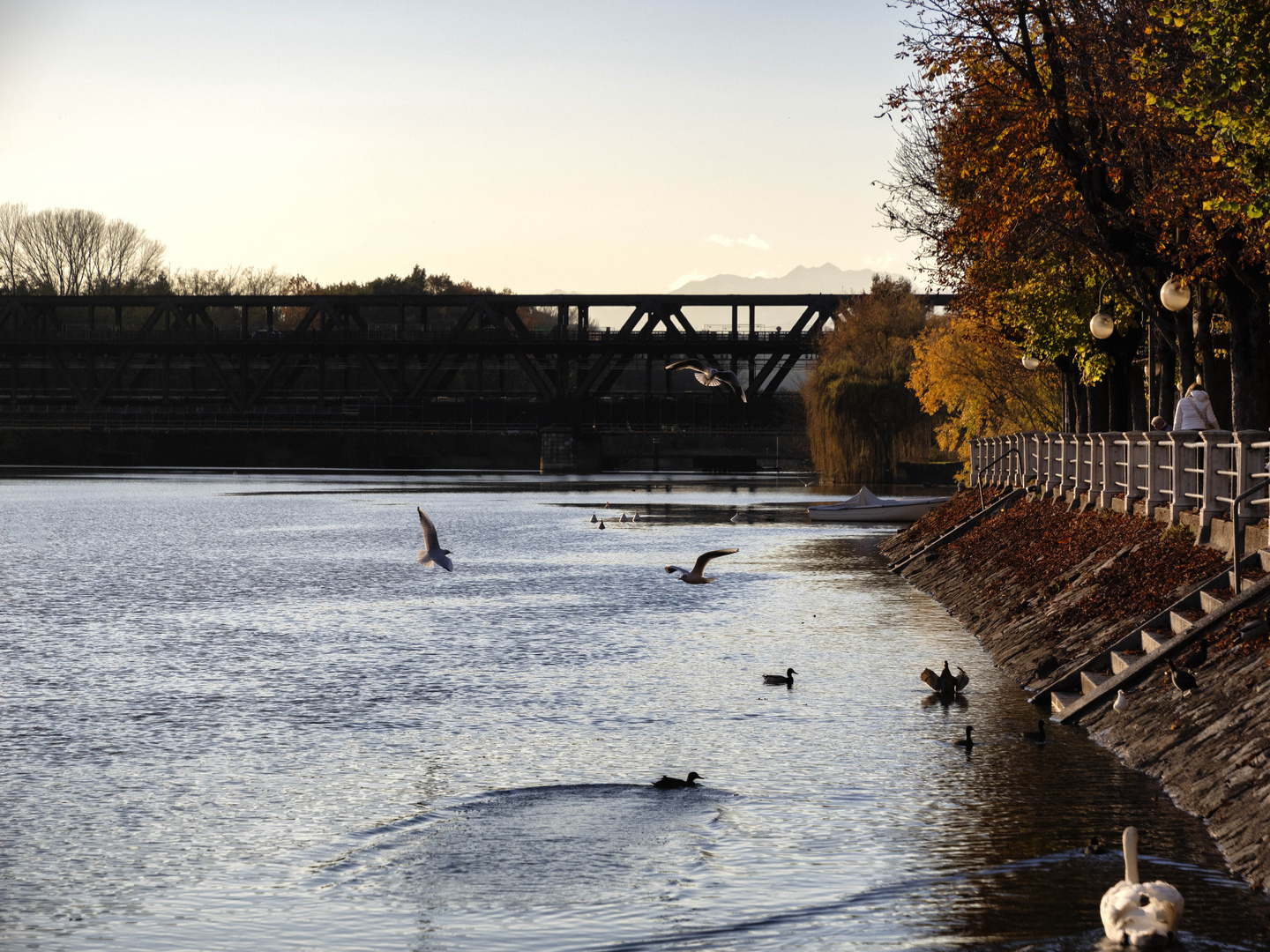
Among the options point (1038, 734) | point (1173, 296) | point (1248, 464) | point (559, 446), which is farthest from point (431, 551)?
point (559, 446)

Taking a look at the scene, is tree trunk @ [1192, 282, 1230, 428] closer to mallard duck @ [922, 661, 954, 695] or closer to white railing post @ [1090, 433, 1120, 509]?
white railing post @ [1090, 433, 1120, 509]

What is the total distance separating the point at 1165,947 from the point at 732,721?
8447 mm

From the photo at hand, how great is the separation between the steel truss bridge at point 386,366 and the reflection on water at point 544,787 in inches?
4179

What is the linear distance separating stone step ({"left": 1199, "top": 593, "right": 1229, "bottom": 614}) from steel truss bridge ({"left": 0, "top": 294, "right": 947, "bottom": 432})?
113 meters

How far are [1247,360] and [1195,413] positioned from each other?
2.63 meters

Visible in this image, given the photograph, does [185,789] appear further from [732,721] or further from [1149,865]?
[1149,865]

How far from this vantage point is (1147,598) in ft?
63.0

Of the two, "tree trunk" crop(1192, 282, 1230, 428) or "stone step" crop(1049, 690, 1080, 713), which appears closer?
"stone step" crop(1049, 690, 1080, 713)

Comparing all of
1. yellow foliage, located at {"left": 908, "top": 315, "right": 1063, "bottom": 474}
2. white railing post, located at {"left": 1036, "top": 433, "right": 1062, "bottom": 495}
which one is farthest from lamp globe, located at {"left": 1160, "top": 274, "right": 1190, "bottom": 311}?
yellow foliage, located at {"left": 908, "top": 315, "right": 1063, "bottom": 474}

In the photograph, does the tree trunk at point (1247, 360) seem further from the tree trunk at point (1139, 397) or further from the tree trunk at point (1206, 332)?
the tree trunk at point (1139, 397)

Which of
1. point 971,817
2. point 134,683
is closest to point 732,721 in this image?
point 971,817

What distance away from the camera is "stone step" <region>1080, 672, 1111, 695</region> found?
17.4 m

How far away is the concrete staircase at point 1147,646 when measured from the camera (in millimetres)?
15695

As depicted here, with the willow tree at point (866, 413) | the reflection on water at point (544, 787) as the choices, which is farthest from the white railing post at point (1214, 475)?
the willow tree at point (866, 413)
